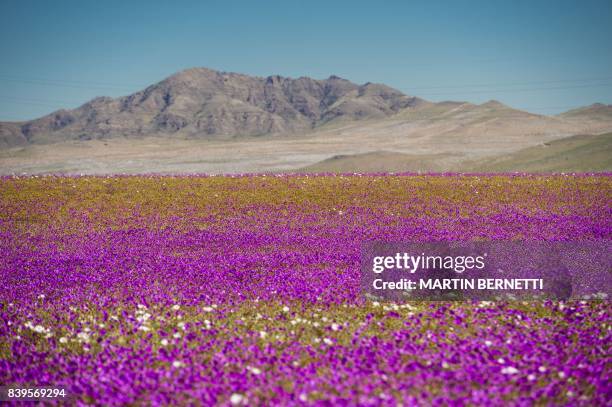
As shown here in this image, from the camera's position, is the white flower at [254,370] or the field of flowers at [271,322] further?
the white flower at [254,370]

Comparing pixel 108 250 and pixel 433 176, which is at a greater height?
pixel 433 176

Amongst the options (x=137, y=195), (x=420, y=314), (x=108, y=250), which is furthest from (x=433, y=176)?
(x=420, y=314)

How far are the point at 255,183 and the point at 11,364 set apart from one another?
22.2 meters

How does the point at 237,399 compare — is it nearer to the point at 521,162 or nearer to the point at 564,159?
the point at 564,159

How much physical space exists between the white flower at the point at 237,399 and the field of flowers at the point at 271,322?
0.08ft

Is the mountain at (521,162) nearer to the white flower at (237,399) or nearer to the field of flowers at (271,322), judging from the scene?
the field of flowers at (271,322)

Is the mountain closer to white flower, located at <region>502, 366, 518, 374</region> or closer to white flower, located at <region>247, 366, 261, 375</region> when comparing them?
white flower, located at <region>502, 366, 518, 374</region>

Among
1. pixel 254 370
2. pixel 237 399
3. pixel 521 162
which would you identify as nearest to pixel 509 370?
pixel 254 370

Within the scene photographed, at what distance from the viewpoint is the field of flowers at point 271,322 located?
5875 mm

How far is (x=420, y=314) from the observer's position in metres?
8.86

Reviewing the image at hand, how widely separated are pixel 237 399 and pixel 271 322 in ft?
10.4

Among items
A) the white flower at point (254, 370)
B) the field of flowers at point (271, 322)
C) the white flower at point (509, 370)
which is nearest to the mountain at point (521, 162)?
the field of flowers at point (271, 322)

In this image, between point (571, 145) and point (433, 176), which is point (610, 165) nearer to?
point (571, 145)

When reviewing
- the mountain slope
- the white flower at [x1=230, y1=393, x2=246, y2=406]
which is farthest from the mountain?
the white flower at [x1=230, y1=393, x2=246, y2=406]
